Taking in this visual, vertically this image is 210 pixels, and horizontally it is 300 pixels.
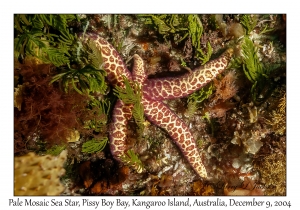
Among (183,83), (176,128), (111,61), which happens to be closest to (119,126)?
(176,128)

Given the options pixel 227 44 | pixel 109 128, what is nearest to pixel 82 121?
pixel 109 128

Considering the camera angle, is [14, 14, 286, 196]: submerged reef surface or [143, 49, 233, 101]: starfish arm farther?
[143, 49, 233, 101]: starfish arm

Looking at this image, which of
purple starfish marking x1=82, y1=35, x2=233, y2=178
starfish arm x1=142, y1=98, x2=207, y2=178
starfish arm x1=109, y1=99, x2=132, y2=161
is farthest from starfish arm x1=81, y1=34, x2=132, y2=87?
starfish arm x1=142, y1=98, x2=207, y2=178

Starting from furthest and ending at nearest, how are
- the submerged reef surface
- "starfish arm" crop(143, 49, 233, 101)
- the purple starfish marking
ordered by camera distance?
"starfish arm" crop(143, 49, 233, 101) < the purple starfish marking < the submerged reef surface

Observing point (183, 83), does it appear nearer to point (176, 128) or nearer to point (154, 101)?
point (154, 101)

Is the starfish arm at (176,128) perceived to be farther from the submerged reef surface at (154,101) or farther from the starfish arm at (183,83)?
the starfish arm at (183,83)

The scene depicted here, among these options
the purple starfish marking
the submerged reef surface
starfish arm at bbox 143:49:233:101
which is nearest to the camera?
the submerged reef surface

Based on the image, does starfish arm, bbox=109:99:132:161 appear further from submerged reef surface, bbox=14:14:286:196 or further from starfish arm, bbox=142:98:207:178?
starfish arm, bbox=142:98:207:178

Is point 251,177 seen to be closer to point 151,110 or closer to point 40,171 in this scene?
point 151,110
